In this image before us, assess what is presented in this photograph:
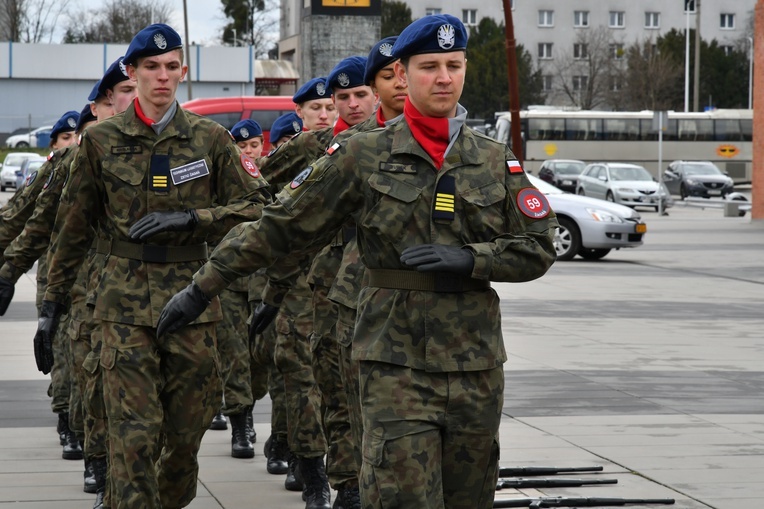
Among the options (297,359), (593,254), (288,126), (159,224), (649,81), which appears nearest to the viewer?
(159,224)

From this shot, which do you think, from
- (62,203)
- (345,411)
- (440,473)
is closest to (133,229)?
(62,203)

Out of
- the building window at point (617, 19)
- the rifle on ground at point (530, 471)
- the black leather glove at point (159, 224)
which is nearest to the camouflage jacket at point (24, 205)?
the black leather glove at point (159, 224)

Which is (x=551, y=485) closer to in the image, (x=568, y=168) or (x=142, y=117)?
(x=142, y=117)

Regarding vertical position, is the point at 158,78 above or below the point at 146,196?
above

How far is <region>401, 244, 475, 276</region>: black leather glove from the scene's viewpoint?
393cm

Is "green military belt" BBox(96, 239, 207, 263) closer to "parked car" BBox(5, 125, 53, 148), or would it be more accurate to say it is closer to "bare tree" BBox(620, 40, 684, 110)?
"parked car" BBox(5, 125, 53, 148)

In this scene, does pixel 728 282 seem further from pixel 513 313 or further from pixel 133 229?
pixel 133 229

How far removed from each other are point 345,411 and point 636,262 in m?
17.2

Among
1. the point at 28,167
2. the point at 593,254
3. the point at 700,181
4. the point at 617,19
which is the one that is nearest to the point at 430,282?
the point at 593,254

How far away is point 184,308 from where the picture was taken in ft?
14.0

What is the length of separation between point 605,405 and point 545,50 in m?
94.5

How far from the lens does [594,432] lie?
799 cm

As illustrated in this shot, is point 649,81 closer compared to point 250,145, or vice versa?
point 250,145

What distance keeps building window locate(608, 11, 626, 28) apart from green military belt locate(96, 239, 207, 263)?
99.5 meters
